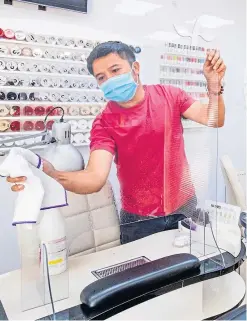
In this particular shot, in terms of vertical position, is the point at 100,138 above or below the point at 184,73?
below

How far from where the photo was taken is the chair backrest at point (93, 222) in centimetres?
163

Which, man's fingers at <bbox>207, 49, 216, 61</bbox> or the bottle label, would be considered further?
man's fingers at <bbox>207, 49, 216, 61</bbox>

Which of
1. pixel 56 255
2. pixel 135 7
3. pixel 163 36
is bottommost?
pixel 56 255

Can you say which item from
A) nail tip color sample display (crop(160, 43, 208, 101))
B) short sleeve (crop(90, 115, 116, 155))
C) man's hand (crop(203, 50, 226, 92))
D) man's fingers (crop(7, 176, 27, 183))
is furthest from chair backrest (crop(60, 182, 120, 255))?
man's hand (crop(203, 50, 226, 92))

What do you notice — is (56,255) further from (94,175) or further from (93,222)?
(93,222)

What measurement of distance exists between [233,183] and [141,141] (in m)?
0.83

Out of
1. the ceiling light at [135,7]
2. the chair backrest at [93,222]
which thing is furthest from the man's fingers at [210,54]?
the chair backrest at [93,222]

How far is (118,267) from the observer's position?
1.29 m

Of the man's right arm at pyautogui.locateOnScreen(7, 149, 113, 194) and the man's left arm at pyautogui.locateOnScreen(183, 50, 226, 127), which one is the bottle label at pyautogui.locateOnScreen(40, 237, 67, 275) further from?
the man's left arm at pyautogui.locateOnScreen(183, 50, 226, 127)

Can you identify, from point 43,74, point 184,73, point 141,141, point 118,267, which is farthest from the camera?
point 184,73

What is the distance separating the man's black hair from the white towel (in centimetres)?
56

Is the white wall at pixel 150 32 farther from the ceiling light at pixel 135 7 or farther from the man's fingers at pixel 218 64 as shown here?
the man's fingers at pixel 218 64

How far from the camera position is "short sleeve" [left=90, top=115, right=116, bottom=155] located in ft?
5.08

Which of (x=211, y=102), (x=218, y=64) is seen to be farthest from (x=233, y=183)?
(x=218, y=64)
